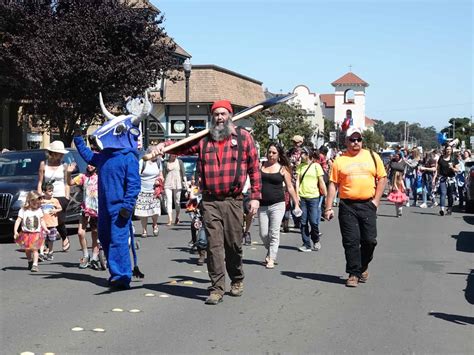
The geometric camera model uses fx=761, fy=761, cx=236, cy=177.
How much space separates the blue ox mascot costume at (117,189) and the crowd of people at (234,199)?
200mm

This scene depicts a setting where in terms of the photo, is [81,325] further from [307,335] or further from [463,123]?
[463,123]

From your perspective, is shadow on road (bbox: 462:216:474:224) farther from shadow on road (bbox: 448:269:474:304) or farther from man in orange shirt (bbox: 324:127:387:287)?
man in orange shirt (bbox: 324:127:387:287)

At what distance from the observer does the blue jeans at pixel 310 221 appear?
41.5ft

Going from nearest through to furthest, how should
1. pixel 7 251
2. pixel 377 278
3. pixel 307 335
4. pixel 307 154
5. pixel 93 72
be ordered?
pixel 307 335
pixel 377 278
pixel 7 251
pixel 307 154
pixel 93 72

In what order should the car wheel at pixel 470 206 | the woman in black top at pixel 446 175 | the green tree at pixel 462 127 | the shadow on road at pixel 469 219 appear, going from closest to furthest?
1. the shadow on road at pixel 469 219
2. the woman in black top at pixel 446 175
3. the car wheel at pixel 470 206
4. the green tree at pixel 462 127

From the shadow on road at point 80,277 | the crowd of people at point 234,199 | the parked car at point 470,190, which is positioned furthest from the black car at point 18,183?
the parked car at point 470,190

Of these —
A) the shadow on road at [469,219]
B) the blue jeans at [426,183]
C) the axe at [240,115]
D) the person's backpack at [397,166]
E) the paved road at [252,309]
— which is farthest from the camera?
the blue jeans at [426,183]

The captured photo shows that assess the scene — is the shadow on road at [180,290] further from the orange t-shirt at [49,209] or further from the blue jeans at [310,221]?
the blue jeans at [310,221]

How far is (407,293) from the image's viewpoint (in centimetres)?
871

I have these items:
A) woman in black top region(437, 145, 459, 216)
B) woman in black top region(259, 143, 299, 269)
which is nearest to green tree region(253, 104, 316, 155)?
woman in black top region(437, 145, 459, 216)

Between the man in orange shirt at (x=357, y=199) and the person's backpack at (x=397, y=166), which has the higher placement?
the person's backpack at (x=397, y=166)

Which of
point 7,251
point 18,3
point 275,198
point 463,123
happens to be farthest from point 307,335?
point 463,123

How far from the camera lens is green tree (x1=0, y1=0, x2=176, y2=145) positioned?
26.8m

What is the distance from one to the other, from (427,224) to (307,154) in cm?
562
